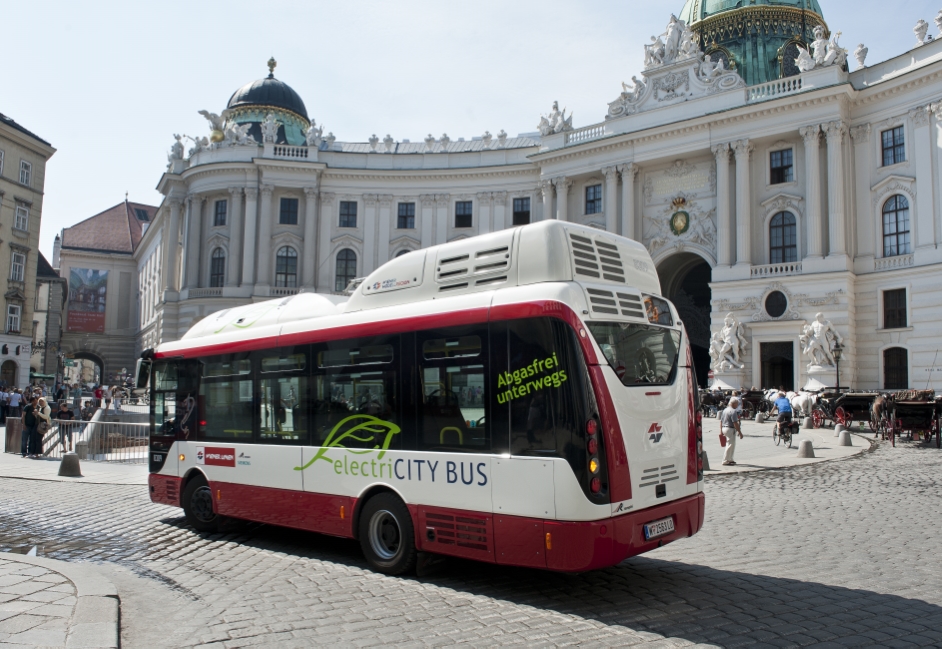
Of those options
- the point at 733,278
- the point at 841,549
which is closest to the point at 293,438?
the point at 841,549

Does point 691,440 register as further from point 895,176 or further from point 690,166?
point 690,166

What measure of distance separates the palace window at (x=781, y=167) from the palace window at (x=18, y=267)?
145ft

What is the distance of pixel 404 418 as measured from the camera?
7418 millimetres

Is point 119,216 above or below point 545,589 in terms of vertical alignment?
above

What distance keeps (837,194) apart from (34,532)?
35715mm

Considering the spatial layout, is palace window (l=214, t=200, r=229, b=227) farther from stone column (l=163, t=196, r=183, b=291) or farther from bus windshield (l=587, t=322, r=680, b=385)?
bus windshield (l=587, t=322, r=680, b=385)

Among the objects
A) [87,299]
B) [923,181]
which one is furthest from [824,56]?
[87,299]

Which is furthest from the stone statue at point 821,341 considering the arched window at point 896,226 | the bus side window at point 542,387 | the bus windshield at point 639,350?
the bus side window at point 542,387

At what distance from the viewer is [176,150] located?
176 feet

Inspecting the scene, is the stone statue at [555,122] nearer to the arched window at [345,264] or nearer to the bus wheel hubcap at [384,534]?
the arched window at [345,264]

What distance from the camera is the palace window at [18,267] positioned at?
45344 millimetres

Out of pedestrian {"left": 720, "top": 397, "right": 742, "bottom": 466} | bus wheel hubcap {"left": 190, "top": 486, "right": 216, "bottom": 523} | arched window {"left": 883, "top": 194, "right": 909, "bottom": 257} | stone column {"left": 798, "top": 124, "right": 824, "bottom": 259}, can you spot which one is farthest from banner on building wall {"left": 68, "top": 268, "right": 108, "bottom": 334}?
bus wheel hubcap {"left": 190, "top": 486, "right": 216, "bottom": 523}

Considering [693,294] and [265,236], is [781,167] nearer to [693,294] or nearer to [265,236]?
[693,294]

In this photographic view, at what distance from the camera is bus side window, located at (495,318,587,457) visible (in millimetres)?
6195
